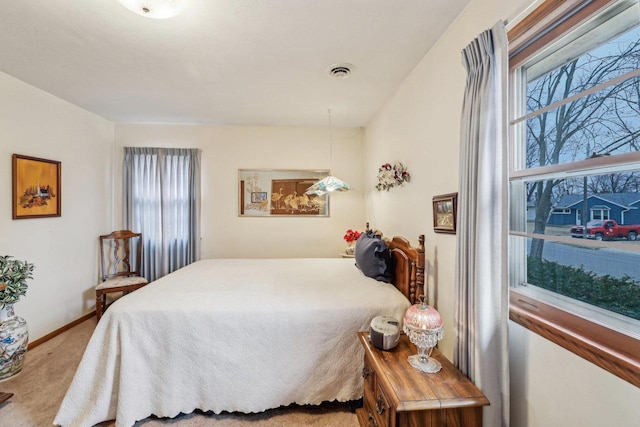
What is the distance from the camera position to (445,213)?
5.61 ft

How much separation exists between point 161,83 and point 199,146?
1.36 meters

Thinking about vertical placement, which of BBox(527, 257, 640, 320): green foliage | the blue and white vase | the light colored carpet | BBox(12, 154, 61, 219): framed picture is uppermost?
BBox(12, 154, 61, 219): framed picture

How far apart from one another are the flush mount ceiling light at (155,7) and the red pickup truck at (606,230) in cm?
218

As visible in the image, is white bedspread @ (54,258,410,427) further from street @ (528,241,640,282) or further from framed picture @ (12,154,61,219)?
framed picture @ (12,154,61,219)

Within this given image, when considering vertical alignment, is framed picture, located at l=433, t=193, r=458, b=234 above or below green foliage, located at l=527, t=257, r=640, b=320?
above

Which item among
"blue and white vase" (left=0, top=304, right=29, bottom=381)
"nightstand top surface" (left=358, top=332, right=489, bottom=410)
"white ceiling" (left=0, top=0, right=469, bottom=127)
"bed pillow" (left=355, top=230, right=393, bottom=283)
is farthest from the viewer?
"bed pillow" (left=355, top=230, right=393, bottom=283)

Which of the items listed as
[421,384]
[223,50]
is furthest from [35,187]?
[421,384]

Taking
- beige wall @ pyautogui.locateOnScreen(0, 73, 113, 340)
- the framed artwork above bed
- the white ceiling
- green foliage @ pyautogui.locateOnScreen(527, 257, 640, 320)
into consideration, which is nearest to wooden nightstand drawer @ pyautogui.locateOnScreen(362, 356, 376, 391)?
green foliage @ pyautogui.locateOnScreen(527, 257, 640, 320)

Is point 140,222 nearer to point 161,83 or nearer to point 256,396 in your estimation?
point 161,83

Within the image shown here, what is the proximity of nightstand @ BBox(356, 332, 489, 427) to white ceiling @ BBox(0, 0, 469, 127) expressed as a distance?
202 centimetres

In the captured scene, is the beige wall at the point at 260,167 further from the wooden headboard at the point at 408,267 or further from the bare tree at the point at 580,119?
the bare tree at the point at 580,119

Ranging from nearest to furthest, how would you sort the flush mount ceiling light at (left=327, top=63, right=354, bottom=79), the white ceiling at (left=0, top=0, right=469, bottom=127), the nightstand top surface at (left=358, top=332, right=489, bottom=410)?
1. the nightstand top surface at (left=358, top=332, right=489, bottom=410)
2. the white ceiling at (left=0, top=0, right=469, bottom=127)
3. the flush mount ceiling light at (left=327, top=63, right=354, bottom=79)

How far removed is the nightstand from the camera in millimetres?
1104

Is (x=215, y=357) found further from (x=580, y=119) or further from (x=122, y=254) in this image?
(x=122, y=254)
